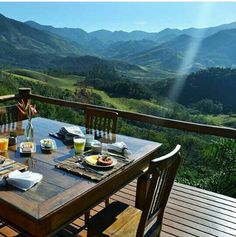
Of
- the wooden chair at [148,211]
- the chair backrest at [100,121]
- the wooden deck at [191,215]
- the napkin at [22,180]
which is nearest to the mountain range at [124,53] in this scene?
the chair backrest at [100,121]

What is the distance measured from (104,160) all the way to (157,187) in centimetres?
47

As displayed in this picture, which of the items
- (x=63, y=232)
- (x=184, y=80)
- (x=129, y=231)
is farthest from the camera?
(x=184, y=80)

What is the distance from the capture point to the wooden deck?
2.65 m

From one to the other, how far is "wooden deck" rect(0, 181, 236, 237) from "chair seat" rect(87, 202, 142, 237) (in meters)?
0.34

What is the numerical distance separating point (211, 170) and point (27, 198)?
3.25 meters

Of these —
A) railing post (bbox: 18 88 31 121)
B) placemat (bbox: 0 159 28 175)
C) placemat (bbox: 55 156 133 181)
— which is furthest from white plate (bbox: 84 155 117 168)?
railing post (bbox: 18 88 31 121)

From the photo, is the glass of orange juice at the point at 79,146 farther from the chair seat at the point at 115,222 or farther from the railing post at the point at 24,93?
the railing post at the point at 24,93

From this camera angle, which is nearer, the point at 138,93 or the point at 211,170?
the point at 211,170

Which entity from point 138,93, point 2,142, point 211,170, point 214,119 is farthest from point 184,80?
point 2,142

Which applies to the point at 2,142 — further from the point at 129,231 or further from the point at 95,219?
the point at 129,231

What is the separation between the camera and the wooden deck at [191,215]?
8.71ft

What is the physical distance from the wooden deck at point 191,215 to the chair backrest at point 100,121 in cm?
75

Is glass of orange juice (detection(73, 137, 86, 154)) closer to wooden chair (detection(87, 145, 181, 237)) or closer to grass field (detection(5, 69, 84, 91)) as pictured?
wooden chair (detection(87, 145, 181, 237))

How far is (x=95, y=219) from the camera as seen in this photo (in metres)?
2.10
